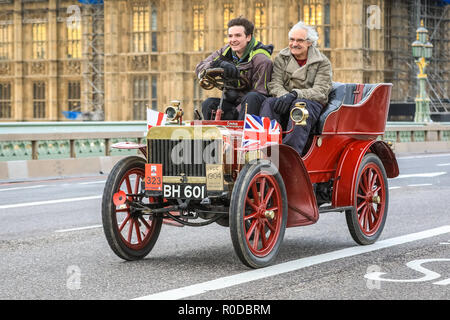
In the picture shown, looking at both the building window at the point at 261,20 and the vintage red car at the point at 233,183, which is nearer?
the vintage red car at the point at 233,183

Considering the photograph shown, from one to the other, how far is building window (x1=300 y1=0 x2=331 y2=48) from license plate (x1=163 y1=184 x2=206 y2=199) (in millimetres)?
35973

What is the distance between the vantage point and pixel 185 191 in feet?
23.2

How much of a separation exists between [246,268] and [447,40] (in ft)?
136

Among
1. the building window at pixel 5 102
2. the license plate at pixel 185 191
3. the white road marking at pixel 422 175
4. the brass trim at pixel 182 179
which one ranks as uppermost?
the building window at pixel 5 102

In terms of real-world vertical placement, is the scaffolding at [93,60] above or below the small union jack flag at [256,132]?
above

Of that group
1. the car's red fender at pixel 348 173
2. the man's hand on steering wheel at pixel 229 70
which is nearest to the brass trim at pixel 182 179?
the man's hand on steering wheel at pixel 229 70

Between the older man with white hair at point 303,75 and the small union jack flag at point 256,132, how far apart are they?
74 cm

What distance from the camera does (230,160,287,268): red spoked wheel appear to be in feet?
21.9

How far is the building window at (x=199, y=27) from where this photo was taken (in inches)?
1741

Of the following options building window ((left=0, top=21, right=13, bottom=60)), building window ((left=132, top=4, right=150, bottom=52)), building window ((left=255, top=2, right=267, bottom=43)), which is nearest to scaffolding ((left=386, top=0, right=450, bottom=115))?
building window ((left=255, top=2, right=267, bottom=43))

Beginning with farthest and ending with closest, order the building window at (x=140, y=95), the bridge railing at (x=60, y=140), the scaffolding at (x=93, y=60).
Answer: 1. the scaffolding at (x=93, y=60)
2. the building window at (x=140, y=95)
3. the bridge railing at (x=60, y=140)

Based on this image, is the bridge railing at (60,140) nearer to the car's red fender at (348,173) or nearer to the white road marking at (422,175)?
the white road marking at (422,175)

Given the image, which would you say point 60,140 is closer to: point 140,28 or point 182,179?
point 182,179

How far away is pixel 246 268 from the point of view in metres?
7.02
